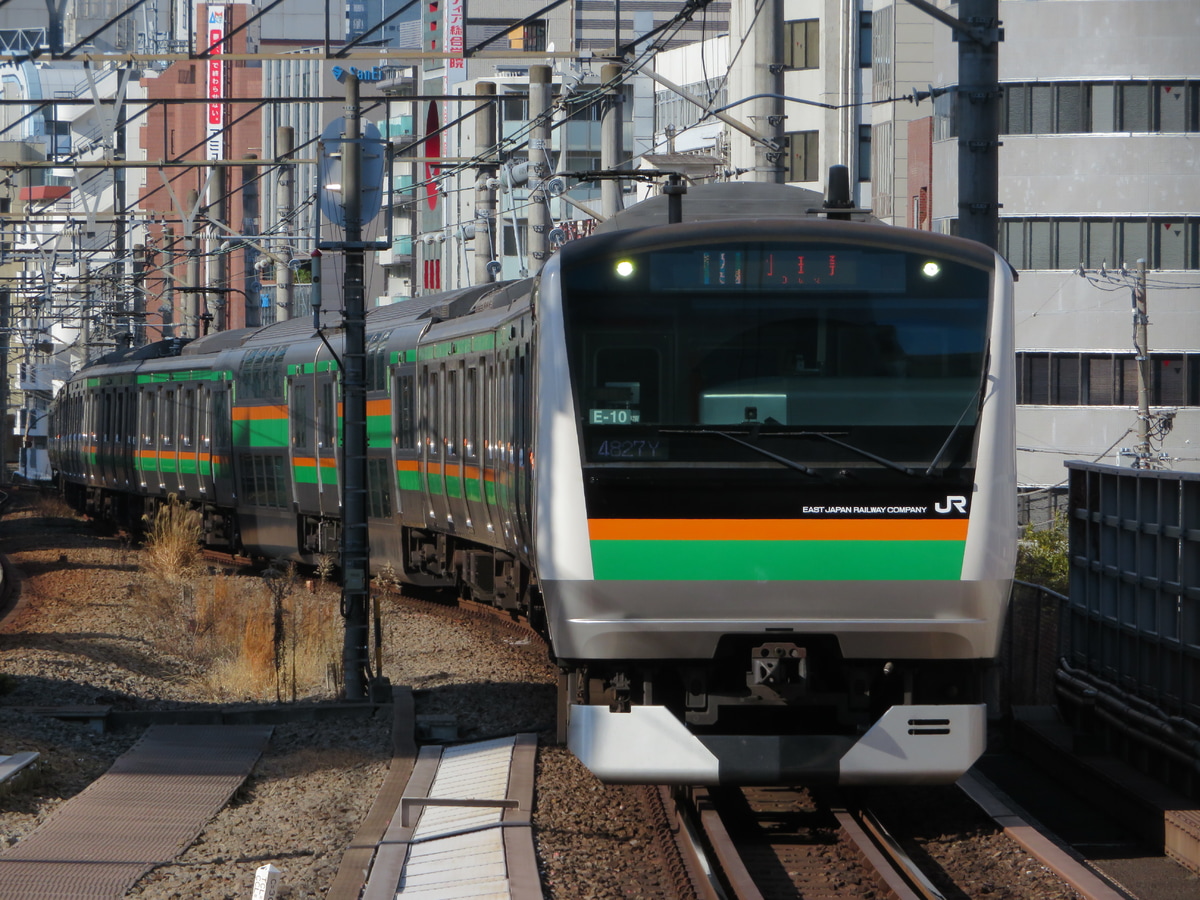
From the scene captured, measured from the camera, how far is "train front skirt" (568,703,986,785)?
7996 mm

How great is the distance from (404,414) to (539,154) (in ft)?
21.2

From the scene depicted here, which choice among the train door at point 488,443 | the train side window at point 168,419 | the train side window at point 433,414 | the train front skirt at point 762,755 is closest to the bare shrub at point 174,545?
the train side window at point 168,419

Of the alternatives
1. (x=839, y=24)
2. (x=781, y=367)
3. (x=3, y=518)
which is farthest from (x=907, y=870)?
(x=839, y=24)

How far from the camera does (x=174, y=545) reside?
→ 891 inches

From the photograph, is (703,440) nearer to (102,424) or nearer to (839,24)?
(102,424)

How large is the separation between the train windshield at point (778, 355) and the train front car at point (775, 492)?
0.01 m

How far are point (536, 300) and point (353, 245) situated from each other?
14.9 ft

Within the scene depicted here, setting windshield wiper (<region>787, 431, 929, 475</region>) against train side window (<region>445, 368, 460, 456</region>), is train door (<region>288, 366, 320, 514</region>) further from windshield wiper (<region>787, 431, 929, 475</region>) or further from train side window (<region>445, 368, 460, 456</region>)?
windshield wiper (<region>787, 431, 929, 475</region>)

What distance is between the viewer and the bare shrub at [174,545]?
22391 millimetres

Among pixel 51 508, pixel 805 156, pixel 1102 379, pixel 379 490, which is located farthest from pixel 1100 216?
pixel 51 508

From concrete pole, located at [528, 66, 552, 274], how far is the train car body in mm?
12995

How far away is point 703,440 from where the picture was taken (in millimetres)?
8094

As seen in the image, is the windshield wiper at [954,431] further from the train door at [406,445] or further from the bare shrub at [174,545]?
the bare shrub at [174,545]

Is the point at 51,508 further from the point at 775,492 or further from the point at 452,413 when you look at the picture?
the point at 775,492
